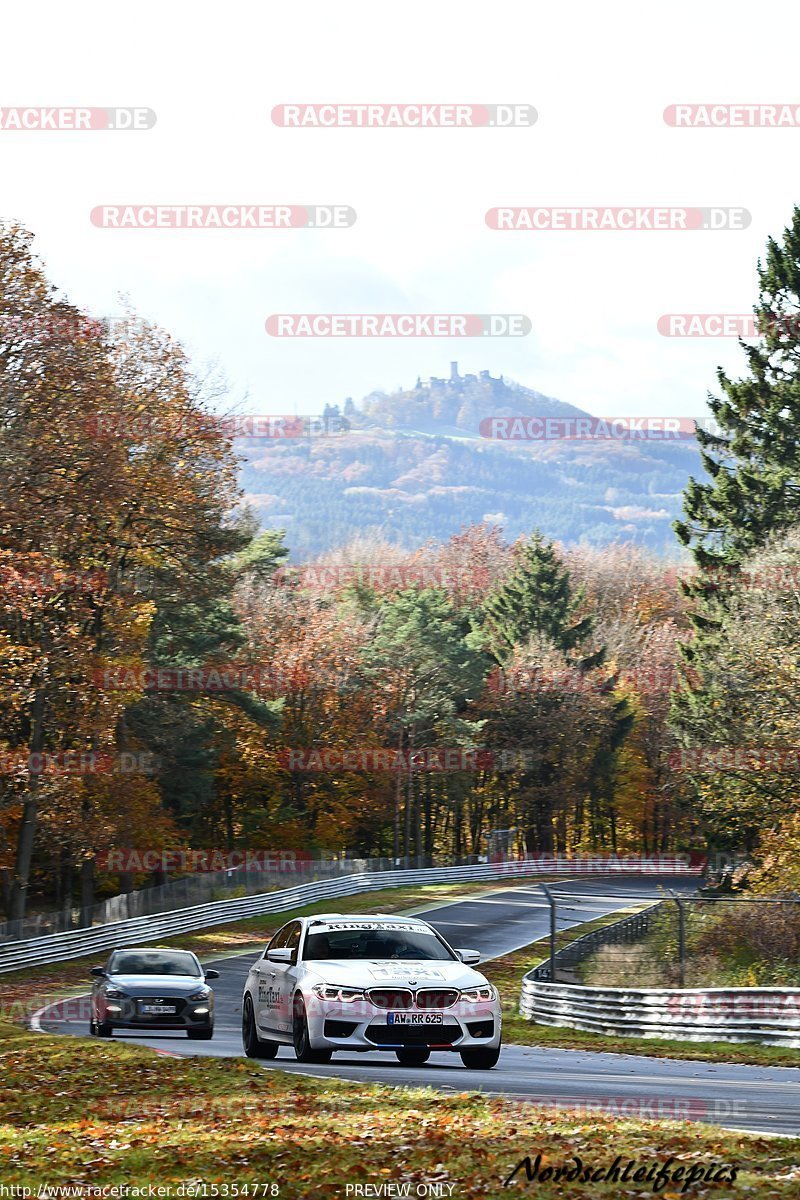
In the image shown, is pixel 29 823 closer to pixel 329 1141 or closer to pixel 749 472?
pixel 749 472

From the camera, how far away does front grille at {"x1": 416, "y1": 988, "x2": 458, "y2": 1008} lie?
15.8 metres

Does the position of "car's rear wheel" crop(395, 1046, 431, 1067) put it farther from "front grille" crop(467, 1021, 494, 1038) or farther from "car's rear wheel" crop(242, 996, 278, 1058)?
"car's rear wheel" crop(242, 996, 278, 1058)

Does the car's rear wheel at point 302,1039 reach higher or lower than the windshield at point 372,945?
lower

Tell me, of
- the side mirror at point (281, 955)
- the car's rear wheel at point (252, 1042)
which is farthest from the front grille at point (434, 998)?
the car's rear wheel at point (252, 1042)

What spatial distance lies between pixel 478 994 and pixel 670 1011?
33.4 feet

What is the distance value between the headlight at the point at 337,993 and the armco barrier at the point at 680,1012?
8963 mm

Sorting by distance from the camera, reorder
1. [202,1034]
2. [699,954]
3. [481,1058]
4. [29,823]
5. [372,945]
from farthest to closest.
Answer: [29,823]
[699,954]
[202,1034]
[372,945]
[481,1058]

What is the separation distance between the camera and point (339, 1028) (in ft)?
52.1

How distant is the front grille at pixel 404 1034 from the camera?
51.6ft

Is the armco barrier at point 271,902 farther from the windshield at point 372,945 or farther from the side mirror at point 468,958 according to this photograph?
the side mirror at point 468,958

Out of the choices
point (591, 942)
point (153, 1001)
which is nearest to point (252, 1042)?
point (153, 1001)

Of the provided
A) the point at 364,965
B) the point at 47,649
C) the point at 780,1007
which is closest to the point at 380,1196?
the point at 364,965

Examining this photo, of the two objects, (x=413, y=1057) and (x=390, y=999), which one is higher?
(x=390, y=999)

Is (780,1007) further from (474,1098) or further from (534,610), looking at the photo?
(534,610)
